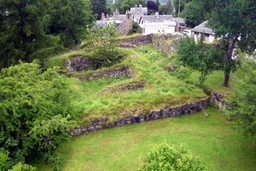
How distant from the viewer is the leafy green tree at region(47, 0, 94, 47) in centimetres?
2500

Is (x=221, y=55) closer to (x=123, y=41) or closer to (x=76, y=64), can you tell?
(x=76, y=64)

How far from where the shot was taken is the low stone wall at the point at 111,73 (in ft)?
71.2

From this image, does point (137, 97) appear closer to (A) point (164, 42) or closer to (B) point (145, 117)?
(B) point (145, 117)

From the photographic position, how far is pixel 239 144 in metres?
12.7

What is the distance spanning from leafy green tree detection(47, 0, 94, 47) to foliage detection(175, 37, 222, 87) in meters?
13.8

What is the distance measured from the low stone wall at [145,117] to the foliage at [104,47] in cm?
987

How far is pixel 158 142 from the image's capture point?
13.0 metres

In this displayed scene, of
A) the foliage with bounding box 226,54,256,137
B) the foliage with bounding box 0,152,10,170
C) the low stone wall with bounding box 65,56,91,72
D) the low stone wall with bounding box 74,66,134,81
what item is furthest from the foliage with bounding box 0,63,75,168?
the low stone wall with bounding box 65,56,91,72

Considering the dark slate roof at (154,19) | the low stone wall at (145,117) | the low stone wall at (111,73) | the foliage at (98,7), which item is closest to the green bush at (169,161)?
the low stone wall at (145,117)

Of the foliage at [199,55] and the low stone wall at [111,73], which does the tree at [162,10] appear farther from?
the foliage at [199,55]

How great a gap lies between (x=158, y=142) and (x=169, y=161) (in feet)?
16.9

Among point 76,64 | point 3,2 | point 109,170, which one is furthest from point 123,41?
point 109,170

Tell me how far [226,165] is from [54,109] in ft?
29.4

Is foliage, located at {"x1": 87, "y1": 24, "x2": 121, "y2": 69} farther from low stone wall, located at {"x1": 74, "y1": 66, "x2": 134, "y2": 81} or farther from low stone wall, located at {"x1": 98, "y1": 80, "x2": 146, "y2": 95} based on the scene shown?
low stone wall, located at {"x1": 98, "y1": 80, "x2": 146, "y2": 95}
